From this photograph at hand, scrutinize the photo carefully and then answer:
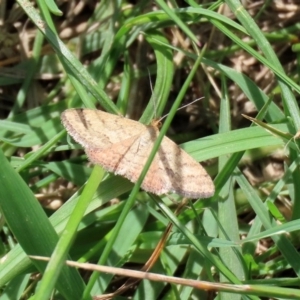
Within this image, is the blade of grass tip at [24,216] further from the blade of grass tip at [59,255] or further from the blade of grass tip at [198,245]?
the blade of grass tip at [198,245]

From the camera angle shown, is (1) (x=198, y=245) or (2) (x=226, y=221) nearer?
(1) (x=198, y=245)

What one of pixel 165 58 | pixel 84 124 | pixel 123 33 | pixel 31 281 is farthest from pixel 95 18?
pixel 31 281

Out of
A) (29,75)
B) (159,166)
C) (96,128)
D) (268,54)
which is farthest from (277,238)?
(29,75)

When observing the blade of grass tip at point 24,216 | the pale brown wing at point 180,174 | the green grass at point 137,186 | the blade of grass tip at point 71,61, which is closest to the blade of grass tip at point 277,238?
the green grass at point 137,186

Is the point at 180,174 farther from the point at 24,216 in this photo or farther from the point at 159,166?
the point at 24,216

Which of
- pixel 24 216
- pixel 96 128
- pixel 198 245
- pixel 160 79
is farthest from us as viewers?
pixel 160 79

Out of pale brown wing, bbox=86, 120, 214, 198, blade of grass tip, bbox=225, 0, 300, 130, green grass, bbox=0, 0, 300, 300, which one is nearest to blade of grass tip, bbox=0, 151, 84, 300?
green grass, bbox=0, 0, 300, 300

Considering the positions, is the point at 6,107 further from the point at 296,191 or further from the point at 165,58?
the point at 296,191

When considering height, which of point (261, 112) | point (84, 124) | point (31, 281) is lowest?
point (31, 281)
